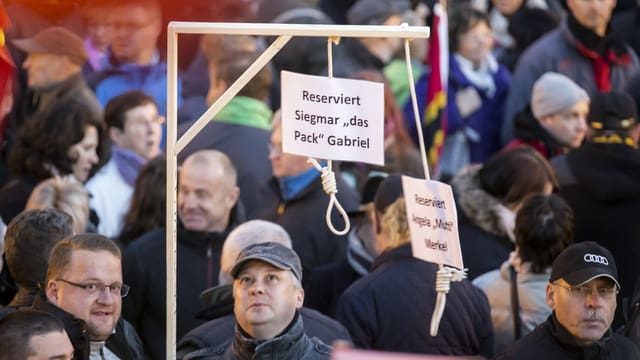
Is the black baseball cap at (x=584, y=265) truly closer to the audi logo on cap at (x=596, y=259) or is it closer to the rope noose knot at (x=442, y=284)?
the audi logo on cap at (x=596, y=259)

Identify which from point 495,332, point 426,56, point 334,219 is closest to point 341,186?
point 334,219

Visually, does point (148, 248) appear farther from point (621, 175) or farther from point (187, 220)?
point (621, 175)

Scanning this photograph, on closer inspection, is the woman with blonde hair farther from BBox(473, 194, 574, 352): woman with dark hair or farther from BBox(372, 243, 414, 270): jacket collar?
BBox(473, 194, 574, 352): woman with dark hair

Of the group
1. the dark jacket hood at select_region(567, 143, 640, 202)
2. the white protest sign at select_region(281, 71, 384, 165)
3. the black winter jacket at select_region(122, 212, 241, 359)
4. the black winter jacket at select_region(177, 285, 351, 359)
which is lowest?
the black winter jacket at select_region(122, 212, 241, 359)

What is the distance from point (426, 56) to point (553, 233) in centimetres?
489

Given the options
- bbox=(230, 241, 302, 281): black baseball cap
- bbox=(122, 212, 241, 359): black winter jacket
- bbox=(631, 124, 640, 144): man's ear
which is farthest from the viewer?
bbox=(631, 124, 640, 144): man's ear

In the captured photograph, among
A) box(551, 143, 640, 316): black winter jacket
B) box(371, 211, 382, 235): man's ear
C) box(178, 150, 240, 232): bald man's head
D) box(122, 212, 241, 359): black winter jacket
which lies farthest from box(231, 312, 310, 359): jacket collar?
box(551, 143, 640, 316): black winter jacket

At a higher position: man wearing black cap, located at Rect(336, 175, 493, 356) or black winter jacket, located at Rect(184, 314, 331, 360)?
black winter jacket, located at Rect(184, 314, 331, 360)

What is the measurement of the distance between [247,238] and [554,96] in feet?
10.6

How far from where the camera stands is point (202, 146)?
9.87m

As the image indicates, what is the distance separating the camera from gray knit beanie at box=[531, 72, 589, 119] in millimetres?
10305

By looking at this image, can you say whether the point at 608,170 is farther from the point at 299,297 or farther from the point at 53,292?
the point at 53,292

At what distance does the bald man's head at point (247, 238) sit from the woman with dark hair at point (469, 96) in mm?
3622

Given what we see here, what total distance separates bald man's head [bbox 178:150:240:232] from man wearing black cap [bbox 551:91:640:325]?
5.50 ft
